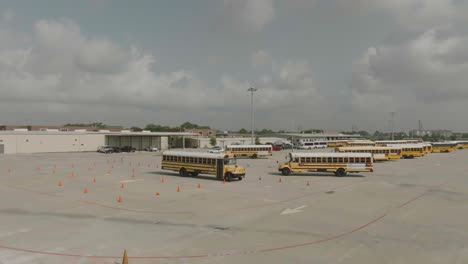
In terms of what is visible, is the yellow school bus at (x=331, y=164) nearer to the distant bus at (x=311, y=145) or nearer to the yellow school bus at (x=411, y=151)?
the yellow school bus at (x=411, y=151)

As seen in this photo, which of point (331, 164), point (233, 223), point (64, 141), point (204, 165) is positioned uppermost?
point (64, 141)

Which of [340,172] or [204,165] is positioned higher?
[204,165]

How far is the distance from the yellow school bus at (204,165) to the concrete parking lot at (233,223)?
356cm

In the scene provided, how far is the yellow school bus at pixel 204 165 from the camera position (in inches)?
1294

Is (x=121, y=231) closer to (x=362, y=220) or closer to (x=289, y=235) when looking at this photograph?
(x=289, y=235)

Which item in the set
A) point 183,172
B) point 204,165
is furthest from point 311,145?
point 204,165

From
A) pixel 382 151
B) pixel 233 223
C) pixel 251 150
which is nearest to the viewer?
pixel 233 223

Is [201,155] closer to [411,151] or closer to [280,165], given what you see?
[280,165]

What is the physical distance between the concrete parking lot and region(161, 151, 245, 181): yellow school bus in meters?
3.56

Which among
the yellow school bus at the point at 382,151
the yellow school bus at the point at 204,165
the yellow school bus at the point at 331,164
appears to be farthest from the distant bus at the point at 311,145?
the yellow school bus at the point at 204,165

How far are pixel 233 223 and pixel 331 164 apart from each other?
23418 mm

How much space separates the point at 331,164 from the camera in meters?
37.7

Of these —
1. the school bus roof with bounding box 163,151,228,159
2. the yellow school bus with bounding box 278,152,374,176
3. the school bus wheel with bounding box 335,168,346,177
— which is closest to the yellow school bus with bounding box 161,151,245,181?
the school bus roof with bounding box 163,151,228,159

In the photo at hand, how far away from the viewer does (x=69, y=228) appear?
15914 millimetres
